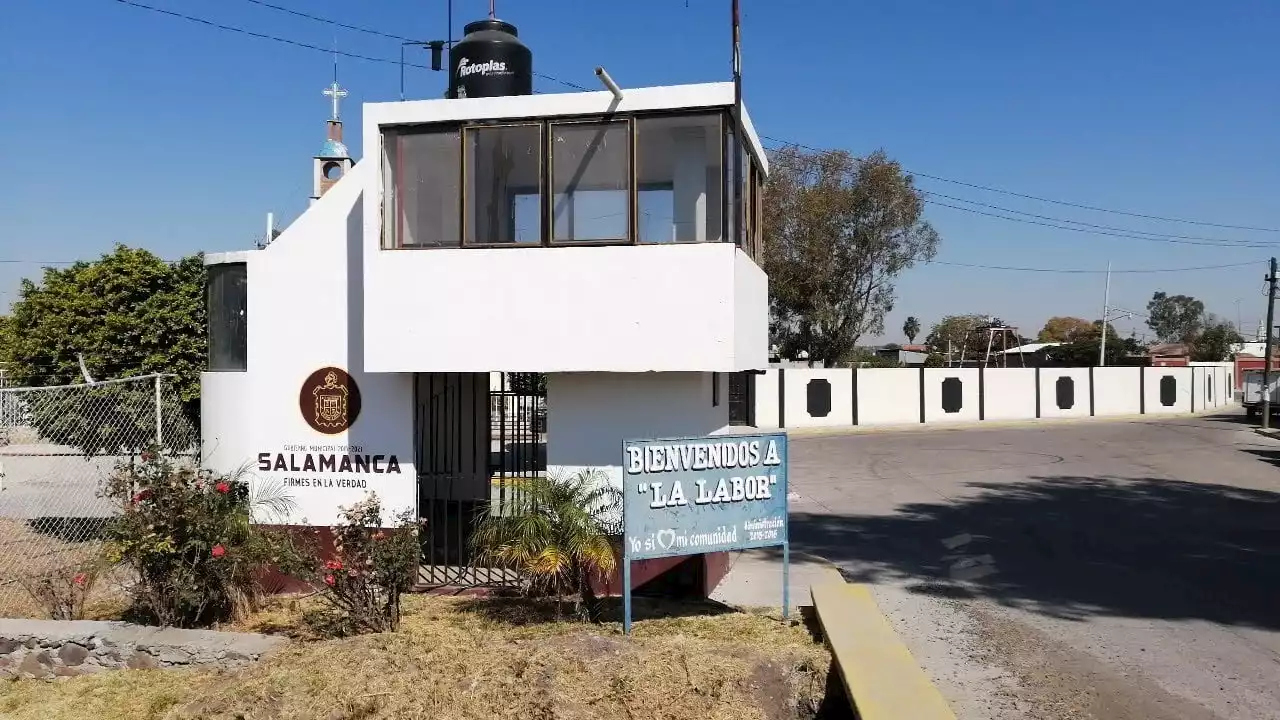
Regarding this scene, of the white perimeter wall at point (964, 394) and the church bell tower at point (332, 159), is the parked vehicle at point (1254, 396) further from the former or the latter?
the church bell tower at point (332, 159)

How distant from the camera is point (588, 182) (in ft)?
26.2

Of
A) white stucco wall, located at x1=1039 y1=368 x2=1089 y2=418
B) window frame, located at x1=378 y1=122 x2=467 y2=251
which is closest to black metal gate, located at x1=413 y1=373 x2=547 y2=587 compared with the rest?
window frame, located at x1=378 y1=122 x2=467 y2=251

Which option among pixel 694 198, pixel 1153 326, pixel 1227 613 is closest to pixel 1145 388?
pixel 1227 613

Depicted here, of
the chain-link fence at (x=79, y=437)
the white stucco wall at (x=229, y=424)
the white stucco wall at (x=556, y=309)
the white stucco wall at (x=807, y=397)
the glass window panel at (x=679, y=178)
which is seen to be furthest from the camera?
the white stucco wall at (x=807, y=397)

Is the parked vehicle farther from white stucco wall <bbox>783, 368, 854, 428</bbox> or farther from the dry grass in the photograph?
the dry grass

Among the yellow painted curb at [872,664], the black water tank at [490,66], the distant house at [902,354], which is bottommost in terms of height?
the yellow painted curb at [872,664]

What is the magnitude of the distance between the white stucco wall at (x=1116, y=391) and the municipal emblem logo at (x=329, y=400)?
35.3m

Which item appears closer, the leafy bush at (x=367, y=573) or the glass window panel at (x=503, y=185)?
the leafy bush at (x=367, y=573)

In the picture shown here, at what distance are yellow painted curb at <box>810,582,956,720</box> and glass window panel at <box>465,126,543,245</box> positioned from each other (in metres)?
3.91

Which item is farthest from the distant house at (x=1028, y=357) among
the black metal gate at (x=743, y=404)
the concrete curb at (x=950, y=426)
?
the black metal gate at (x=743, y=404)

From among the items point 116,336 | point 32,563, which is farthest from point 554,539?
point 116,336

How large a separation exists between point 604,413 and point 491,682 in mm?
2979

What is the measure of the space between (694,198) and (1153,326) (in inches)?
→ 5762

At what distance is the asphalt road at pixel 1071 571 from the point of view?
625 cm
